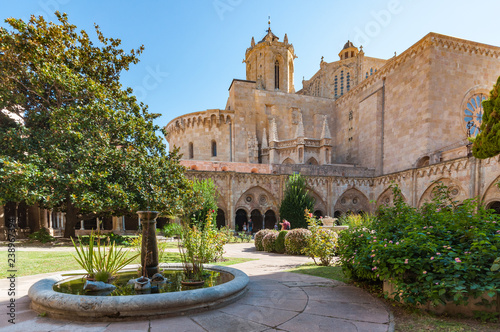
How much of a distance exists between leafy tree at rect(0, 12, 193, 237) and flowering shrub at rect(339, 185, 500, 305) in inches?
381

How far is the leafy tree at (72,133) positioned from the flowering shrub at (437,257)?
9.69 metres

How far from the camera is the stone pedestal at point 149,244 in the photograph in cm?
391

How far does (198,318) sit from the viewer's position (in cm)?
287

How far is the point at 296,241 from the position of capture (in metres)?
9.15

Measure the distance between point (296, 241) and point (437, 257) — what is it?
6380 millimetres

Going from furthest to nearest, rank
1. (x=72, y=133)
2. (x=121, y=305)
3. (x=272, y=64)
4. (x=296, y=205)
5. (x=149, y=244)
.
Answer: (x=272, y=64) < (x=296, y=205) < (x=72, y=133) < (x=149, y=244) < (x=121, y=305)

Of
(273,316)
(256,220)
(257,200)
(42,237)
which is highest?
(273,316)

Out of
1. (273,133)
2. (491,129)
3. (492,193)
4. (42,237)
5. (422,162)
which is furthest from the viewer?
(273,133)

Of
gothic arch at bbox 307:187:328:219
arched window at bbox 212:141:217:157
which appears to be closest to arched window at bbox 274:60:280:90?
arched window at bbox 212:141:217:157

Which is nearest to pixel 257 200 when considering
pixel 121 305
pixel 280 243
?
pixel 280 243

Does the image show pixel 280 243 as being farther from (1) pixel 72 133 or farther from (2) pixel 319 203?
(2) pixel 319 203

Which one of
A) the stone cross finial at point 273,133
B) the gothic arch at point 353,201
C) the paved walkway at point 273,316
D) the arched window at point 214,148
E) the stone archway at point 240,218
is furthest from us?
the arched window at point 214,148

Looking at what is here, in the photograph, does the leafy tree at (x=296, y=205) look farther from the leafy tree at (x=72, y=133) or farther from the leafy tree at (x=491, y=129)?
the leafy tree at (x=491, y=129)

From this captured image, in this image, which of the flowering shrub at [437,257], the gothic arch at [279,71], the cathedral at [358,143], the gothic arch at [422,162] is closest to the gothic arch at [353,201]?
the cathedral at [358,143]
